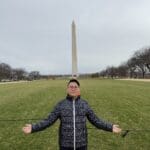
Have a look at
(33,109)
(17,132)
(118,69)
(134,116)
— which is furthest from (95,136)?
(118,69)

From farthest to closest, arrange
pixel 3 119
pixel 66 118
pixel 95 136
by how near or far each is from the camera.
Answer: pixel 3 119
pixel 95 136
pixel 66 118

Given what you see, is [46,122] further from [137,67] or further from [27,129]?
[137,67]

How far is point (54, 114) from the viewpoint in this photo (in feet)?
16.8

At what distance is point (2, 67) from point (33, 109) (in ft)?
439

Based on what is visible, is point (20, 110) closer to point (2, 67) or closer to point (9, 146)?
point (9, 146)

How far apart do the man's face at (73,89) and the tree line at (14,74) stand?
144 m

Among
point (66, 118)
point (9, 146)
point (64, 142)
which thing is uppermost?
point (66, 118)

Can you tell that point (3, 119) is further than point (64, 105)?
Yes

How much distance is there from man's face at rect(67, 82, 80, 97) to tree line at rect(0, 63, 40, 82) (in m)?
144

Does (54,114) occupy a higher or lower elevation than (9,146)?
higher

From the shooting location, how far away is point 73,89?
508cm

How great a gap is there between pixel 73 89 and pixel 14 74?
16867 cm

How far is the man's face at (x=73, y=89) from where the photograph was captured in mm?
5059

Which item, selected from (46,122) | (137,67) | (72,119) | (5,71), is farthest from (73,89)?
(5,71)
